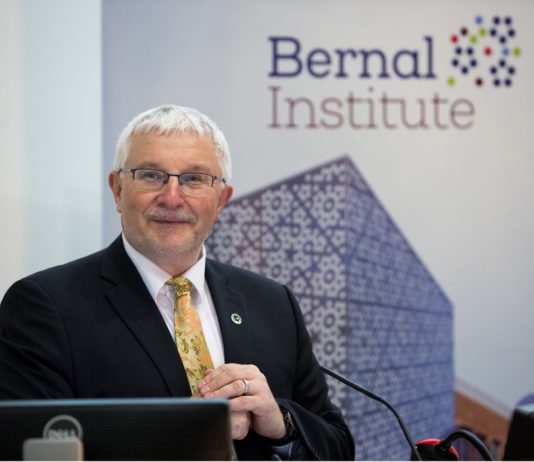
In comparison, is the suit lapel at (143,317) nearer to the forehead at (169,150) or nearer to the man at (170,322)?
the man at (170,322)

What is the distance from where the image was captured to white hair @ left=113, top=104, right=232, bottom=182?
274 cm

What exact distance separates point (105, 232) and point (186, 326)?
1447 mm

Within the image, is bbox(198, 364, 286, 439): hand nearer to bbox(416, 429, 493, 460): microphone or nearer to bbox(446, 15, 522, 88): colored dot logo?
bbox(416, 429, 493, 460): microphone

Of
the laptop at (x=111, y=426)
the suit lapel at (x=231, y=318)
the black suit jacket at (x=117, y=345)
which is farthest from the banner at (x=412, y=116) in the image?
the laptop at (x=111, y=426)

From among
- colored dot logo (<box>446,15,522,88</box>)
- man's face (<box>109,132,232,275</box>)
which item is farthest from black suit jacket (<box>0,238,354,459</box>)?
colored dot logo (<box>446,15,522,88</box>)

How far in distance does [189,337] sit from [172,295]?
6.6 inches

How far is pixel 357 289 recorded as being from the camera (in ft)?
13.3

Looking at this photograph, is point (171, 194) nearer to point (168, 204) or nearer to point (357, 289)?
point (168, 204)

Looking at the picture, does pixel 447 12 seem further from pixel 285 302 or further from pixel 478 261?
pixel 285 302

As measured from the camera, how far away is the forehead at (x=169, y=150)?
2.71m

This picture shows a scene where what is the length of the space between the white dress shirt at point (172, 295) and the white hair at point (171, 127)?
0.30 meters

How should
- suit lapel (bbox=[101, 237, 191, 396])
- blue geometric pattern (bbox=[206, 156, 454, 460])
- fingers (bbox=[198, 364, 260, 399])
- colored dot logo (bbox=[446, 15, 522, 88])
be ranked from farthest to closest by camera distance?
colored dot logo (bbox=[446, 15, 522, 88]) → blue geometric pattern (bbox=[206, 156, 454, 460]) → suit lapel (bbox=[101, 237, 191, 396]) → fingers (bbox=[198, 364, 260, 399])

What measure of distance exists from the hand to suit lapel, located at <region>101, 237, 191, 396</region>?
0.13m

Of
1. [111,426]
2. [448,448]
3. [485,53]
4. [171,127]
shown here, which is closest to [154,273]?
[171,127]
